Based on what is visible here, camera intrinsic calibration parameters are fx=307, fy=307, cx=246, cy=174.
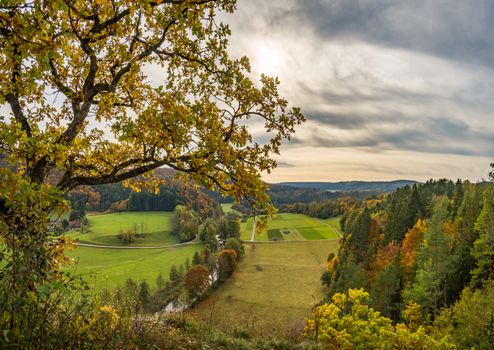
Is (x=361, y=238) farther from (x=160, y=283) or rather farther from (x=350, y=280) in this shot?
(x=160, y=283)

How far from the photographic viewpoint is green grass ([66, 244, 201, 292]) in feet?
219

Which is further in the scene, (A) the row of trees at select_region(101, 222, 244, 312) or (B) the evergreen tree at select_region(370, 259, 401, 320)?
(A) the row of trees at select_region(101, 222, 244, 312)

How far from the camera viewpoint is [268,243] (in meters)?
107

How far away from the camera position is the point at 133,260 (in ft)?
263

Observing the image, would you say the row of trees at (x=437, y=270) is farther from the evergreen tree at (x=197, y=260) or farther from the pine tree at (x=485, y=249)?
the evergreen tree at (x=197, y=260)

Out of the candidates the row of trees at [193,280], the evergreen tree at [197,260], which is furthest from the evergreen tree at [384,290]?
the evergreen tree at [197,260]

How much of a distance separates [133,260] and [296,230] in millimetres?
69660

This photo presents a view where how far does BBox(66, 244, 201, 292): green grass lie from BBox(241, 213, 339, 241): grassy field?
31.4 m

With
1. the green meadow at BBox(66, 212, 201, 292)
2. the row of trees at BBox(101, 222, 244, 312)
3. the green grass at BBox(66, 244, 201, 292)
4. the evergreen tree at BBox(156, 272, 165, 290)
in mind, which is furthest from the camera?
the green meadow at BBox(66, 212, 201, 292)

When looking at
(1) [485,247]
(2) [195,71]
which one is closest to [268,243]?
(1) [485,247]

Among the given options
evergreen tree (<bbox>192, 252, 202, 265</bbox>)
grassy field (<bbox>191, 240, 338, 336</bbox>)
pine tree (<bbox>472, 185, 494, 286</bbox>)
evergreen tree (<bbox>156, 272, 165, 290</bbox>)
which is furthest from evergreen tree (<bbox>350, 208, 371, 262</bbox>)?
evergreen tree (<bbox>156, 272, 165, 290</bbox>)

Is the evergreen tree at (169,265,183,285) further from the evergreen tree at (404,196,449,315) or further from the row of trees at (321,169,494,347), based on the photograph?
the evergreen tree at (404,196,449,315)

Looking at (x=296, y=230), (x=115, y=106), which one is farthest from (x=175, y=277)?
(x=296, y=230)

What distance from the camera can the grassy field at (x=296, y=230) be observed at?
115875 millimetres
